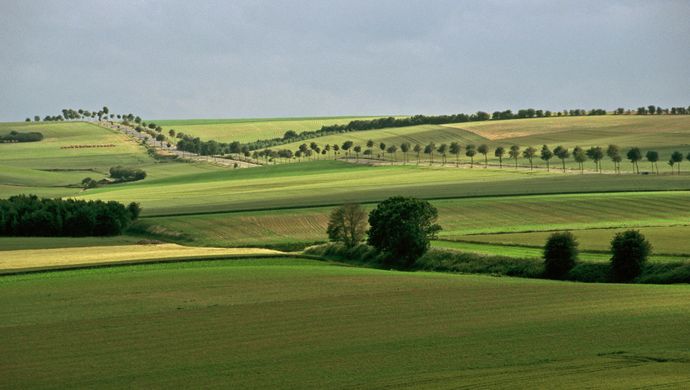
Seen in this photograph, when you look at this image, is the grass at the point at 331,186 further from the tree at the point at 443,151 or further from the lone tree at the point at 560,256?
the lone tree at the point at 560,256

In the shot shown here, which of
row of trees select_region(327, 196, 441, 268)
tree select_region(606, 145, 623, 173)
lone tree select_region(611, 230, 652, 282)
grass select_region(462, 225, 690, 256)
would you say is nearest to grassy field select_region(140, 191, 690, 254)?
grass select_region(462, 225, 690, 256)

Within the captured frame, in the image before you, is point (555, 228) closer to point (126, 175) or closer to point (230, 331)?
point (230, 331)

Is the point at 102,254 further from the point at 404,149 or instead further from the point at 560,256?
the point at 404,149

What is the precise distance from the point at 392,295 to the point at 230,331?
11670 millimetres

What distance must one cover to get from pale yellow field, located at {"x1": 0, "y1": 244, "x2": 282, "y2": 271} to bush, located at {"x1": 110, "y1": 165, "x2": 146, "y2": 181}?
93669 mm

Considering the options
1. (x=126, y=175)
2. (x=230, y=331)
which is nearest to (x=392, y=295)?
(x=230, y=331)

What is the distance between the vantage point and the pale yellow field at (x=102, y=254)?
72188 mm

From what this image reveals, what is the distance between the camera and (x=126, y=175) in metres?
184

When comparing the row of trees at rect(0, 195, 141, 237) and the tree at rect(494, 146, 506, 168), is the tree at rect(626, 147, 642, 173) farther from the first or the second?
the row of trees at rect(0, 195, 141, 237)

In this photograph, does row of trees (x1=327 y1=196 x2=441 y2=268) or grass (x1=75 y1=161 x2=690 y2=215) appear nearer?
row of trees (x1=327 y1=196 x2=441 y2=268)

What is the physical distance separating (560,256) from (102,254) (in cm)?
3397

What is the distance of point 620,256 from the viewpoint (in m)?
60.3

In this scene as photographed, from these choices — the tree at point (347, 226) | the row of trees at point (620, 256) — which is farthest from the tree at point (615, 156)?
the row of trees at point (620, 256)

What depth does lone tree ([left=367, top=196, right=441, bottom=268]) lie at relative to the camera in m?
76.2
